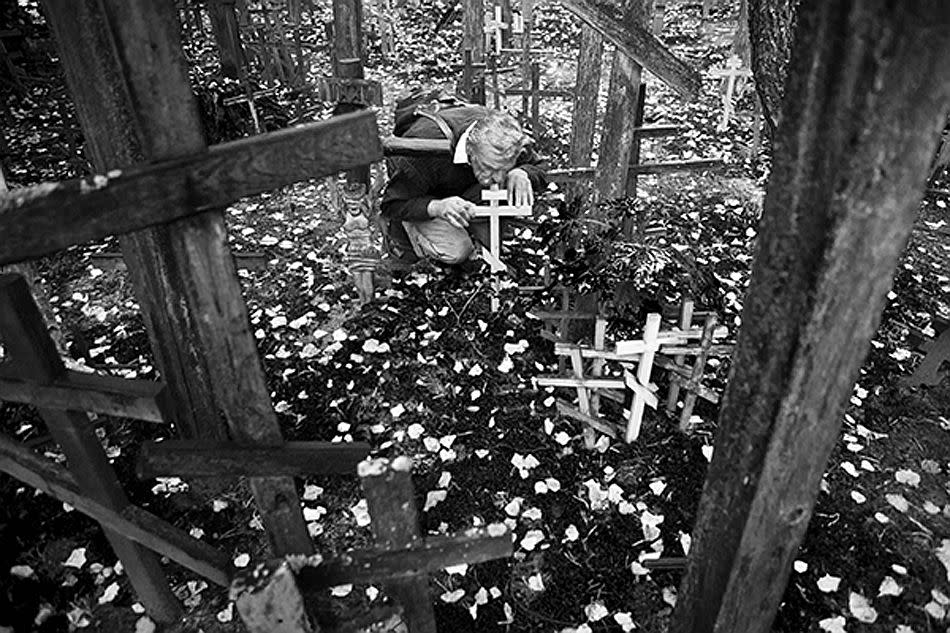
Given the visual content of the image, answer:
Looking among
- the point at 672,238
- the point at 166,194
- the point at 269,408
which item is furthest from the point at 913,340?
the point at 166,194

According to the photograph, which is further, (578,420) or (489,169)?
(489,169)

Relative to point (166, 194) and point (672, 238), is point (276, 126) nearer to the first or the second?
point (672, 238)

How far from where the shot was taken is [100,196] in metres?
1.61

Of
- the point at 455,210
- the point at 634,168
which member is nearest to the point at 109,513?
the point at 455,210

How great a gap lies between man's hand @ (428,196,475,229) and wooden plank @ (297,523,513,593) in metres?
3.35

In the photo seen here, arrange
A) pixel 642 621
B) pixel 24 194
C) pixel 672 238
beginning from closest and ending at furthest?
pixel 24 194
pixel 642 621
pixel 672 238

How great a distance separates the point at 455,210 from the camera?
5.13m

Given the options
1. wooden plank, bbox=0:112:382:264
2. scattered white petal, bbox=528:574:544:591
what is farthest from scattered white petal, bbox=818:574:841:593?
wooden plank, bbox=0:112:382:264

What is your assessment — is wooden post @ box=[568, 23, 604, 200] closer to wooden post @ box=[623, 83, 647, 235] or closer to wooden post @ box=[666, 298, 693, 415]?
wooden post @ box=[623, 83, 647, 235]

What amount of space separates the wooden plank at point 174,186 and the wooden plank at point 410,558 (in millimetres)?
1256

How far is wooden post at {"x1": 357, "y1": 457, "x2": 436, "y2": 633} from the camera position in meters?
→ 1.97

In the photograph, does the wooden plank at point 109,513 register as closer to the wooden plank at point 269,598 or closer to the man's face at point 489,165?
the wooden plank at point 269,598

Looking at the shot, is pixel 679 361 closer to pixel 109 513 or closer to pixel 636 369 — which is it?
pixel 636 369

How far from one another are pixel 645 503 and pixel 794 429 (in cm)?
235
